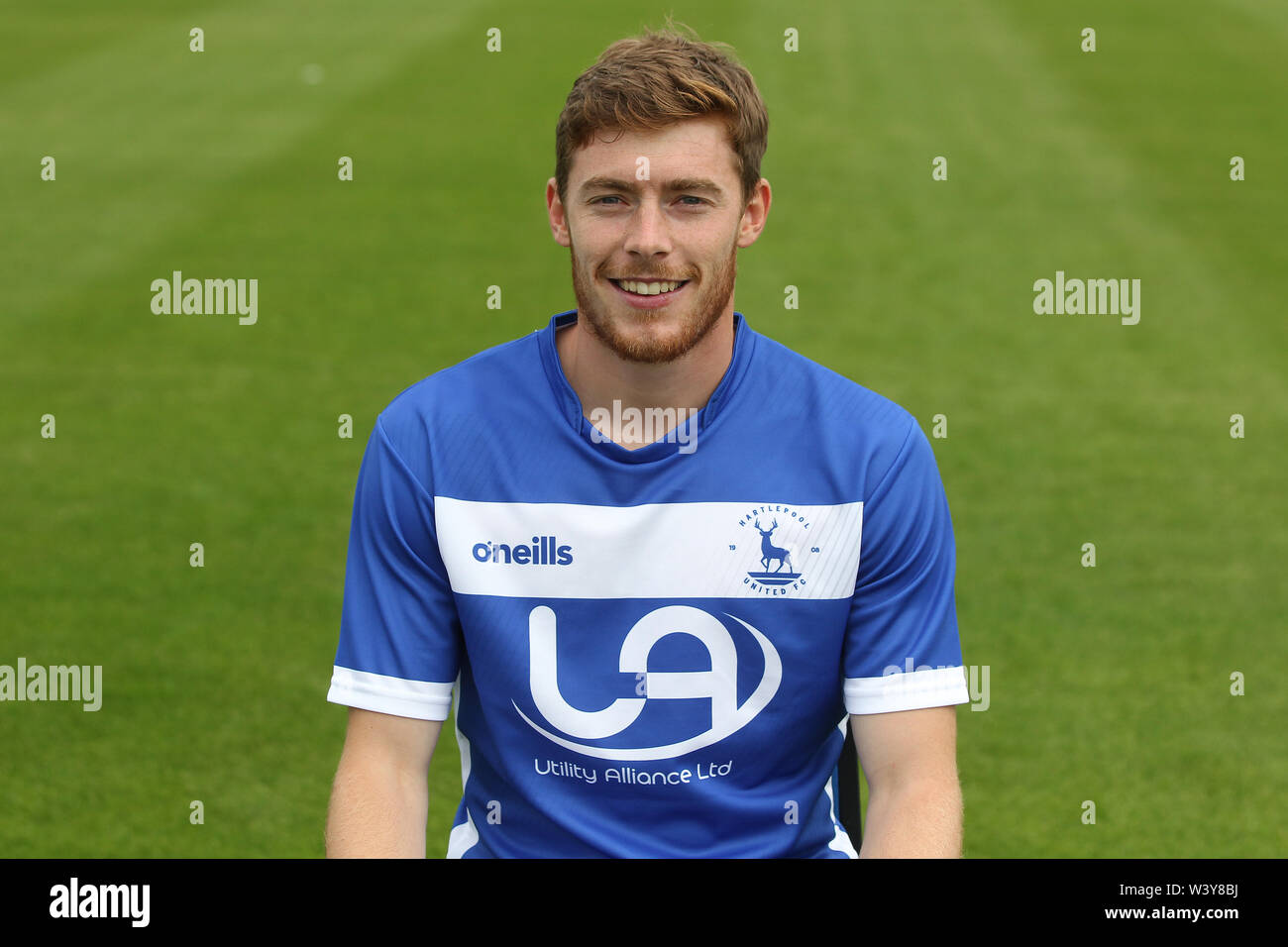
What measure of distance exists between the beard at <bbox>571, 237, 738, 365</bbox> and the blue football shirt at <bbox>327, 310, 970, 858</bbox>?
142mm

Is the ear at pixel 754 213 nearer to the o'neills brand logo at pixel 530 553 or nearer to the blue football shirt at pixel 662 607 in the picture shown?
the blue football shirt at pixel 662 607

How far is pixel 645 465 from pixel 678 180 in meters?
0.57

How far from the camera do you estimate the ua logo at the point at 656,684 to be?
3205 millimetres

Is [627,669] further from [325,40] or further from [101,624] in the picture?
[325,40]

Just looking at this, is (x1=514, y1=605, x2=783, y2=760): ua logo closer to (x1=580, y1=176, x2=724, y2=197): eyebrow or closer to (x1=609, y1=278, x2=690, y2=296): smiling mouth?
(x1=609, y1=278, x2=690, y2=296): smiling mouth

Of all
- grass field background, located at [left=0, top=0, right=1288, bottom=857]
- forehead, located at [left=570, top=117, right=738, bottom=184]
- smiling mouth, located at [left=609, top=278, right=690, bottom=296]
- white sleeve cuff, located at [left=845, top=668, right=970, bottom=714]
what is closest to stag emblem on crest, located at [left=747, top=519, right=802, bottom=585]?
white sleeve cuff, located at [left=845, top=668, right=970, bottom=714]

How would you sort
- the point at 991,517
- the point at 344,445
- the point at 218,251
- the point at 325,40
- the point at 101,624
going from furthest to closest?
1. the point at 325,40
2. the point at 218,251
3. the point at 344,445
4. the point at 991,517
5. the point at 101,624

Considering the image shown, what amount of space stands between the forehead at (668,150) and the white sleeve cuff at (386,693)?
108cm

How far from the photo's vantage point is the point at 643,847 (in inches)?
127

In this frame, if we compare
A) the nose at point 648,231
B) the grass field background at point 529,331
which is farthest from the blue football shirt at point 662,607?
the grass field background at point 529,331

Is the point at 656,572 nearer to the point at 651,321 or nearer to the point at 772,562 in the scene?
the point at 772,562

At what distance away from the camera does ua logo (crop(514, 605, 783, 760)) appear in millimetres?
3205

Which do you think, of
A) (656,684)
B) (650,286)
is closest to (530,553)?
(656,684)

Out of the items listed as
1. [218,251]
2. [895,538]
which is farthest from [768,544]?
[218,251]
